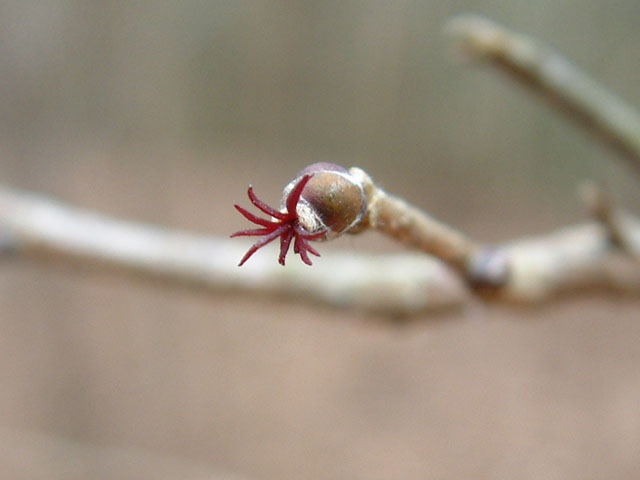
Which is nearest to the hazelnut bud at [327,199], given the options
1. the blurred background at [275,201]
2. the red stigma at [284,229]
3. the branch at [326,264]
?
the red stigma at [284,229]

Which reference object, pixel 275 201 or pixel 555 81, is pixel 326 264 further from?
pixel 275 201

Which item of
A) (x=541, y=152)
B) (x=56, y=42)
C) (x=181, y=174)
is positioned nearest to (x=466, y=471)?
Answer: (x=541, y=152)

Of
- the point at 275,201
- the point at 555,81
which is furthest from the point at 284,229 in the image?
the point at 275,201

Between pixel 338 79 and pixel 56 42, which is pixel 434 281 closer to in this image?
pixel 338 79

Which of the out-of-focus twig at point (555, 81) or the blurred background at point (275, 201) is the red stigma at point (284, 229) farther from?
the blurred background at point (275, 201)

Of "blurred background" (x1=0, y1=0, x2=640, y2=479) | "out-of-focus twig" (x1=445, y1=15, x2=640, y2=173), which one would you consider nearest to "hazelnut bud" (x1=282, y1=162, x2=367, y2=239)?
"out-of-focus twig" (x1=445, y1=15, x2=640, y2=173)

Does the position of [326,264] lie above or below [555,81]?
below
